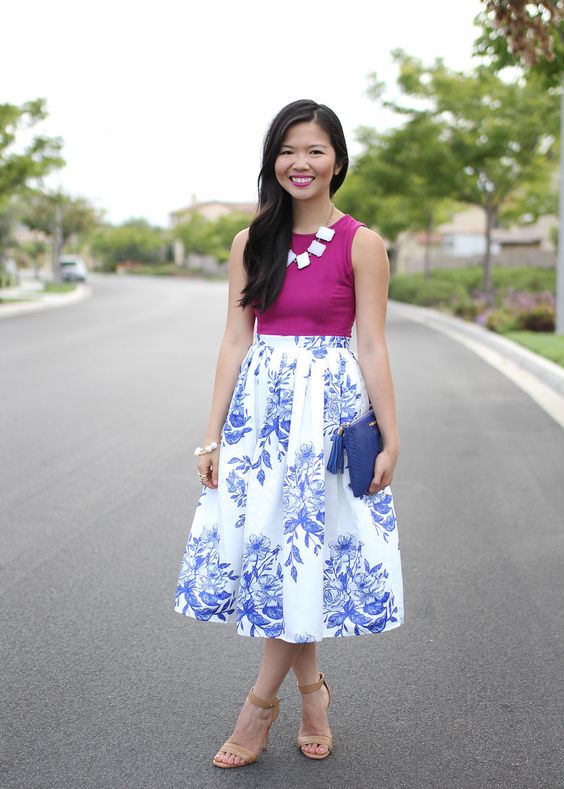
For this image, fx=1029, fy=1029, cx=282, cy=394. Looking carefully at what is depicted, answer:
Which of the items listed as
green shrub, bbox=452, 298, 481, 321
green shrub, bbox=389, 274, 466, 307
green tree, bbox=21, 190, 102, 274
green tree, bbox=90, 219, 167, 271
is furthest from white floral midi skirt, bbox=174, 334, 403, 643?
green tree, bbox=90, 219, 167, 271

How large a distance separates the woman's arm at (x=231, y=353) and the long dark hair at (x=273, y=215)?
53mm

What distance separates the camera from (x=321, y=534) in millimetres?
2863

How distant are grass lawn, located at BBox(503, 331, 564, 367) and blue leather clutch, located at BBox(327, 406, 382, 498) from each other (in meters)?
10.8

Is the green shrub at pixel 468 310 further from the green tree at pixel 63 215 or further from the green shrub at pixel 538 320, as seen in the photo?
the green tree at pixel 63 215

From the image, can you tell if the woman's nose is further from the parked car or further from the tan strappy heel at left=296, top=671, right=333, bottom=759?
the parked car

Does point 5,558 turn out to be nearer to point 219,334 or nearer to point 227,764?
point 227,764

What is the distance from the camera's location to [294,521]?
9.39 ft

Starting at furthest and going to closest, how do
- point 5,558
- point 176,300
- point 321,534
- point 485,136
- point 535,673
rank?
point 176,300 < point 485,136 < point 5,558 < point 535,673 < point 321,534

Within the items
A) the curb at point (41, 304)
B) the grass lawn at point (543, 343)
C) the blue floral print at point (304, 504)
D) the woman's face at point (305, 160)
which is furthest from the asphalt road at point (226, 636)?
the curb at point (41, 304)

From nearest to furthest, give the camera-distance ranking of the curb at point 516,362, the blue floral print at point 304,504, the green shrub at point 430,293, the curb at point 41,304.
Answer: the blue floral print at point 304,504 < the curb at point 516,362 < the curb at point 41,304 < the green shrub at point 430,293

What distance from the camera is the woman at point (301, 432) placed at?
113 inches

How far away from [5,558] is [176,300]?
3245 cm

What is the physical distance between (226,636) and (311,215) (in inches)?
74.4

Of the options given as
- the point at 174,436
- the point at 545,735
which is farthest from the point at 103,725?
the point at 174,436
